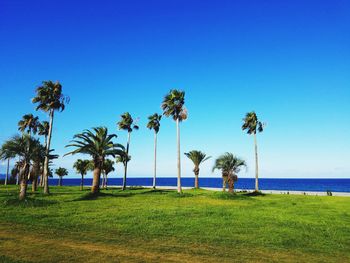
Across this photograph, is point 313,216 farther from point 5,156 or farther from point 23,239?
point 5,156

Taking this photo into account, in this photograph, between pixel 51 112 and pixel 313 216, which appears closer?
pixel 313 216

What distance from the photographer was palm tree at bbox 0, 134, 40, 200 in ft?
97.9

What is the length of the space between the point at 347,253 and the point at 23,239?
50.1ft

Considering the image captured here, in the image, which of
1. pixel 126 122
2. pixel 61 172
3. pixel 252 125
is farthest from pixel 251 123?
pixel 61 172

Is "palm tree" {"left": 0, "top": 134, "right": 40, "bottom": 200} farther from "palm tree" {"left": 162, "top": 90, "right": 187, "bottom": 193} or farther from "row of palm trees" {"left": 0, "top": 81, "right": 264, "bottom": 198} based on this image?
"palm tree" {"left": 162, "top": 90, "right": 187, "bottom": 193}

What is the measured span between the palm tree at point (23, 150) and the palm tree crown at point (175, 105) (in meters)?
23.3

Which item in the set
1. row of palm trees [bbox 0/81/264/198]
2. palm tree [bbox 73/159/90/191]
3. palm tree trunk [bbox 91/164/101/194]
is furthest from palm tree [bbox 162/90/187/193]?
palm tree [bbox 73/159/90/191]

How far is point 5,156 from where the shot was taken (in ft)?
99.8

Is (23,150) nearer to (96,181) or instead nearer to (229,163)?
(96,181)

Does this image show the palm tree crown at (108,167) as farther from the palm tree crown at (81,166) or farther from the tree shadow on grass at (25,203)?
the tree shadow on grass at (25,203)

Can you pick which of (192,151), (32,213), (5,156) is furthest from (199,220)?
(192,151)

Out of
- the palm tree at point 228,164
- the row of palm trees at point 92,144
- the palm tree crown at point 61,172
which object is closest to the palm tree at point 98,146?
the row of palm trees at point 92,144

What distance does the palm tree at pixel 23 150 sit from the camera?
29.8 meters

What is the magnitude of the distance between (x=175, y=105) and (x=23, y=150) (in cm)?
2542
